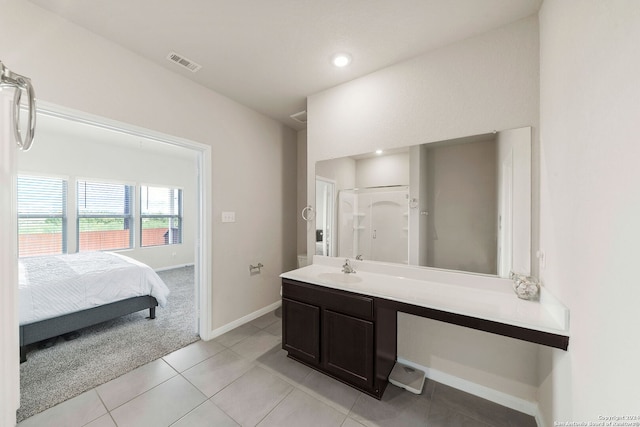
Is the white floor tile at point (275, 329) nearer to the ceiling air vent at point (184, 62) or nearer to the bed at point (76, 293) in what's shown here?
the bed at point (76, 293)

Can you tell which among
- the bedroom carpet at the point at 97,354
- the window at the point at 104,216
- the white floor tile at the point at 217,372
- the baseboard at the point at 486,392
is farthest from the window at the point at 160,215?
the baseboard at the point at 486,392

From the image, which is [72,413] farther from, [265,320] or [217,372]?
[265,320]

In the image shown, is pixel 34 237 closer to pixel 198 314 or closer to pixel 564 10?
pixel 198 314

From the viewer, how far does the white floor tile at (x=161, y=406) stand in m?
1.51

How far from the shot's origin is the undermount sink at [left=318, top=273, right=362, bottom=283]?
77.7 inches

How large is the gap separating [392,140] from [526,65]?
0.97 meters

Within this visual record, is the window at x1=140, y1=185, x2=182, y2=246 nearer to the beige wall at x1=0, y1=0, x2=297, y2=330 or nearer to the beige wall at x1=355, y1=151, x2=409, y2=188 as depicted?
the beige wall at x1=0, y1=0, x2=297, y2=330

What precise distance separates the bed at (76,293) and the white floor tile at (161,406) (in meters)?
1.37

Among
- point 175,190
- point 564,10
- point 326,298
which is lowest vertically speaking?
point 326,298

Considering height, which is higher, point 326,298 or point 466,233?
point 466,233

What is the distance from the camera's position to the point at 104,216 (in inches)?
190

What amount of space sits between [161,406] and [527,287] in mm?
2599

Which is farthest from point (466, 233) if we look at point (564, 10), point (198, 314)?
point (198, 314)

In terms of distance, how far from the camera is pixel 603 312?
Answer: 2.60 ft
